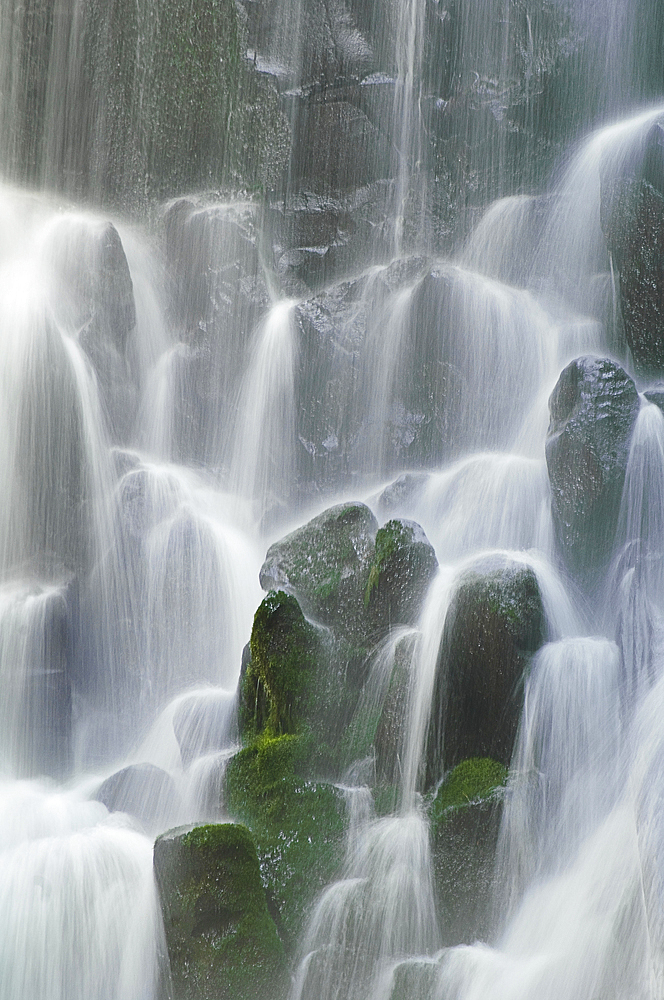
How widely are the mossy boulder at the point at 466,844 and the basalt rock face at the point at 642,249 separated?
15.1 ft

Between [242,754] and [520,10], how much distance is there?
1090 centimetres

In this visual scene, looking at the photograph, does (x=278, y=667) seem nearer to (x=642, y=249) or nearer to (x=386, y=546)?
(x=386, y=546)

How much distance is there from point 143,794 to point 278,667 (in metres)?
1.44

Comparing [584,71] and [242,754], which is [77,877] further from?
[584,71]

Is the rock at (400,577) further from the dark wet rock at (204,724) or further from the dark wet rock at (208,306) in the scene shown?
the dark wet rock at (208,306)

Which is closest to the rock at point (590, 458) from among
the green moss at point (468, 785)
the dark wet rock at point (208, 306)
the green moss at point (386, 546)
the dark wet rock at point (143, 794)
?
the green moss at point (386, 546)

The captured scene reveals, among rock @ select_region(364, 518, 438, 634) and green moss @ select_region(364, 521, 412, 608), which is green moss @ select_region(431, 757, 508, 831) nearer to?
rock @ select_region(364, 518, 438, 634)

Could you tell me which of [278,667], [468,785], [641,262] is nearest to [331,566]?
[278,667]

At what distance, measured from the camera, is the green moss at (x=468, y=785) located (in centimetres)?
655

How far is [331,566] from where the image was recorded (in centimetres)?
859

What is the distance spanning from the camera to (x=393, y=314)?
11977 millimetres

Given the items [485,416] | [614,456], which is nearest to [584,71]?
[485,416]

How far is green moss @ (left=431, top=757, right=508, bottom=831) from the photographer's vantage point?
21.5 feet

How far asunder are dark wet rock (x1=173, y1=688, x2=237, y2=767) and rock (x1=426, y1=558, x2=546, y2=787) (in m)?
1.89
